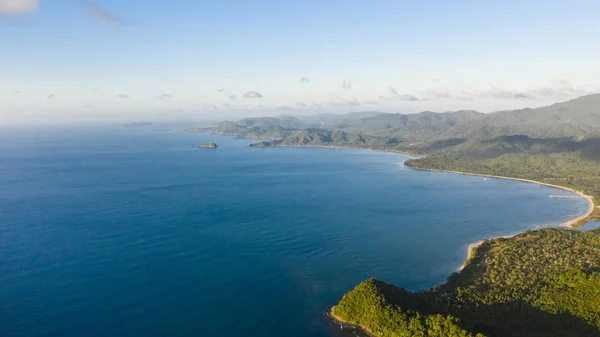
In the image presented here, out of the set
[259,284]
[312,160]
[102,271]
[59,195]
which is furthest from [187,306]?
[312,160]

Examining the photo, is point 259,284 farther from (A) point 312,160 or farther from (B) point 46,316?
(A) point 312,160

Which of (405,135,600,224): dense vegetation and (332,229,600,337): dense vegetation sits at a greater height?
(405,135,600,224): dense vegetation

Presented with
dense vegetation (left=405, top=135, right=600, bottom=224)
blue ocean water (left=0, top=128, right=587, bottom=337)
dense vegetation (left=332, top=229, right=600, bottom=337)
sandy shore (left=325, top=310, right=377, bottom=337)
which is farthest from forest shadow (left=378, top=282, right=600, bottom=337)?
dense vegetation (left=405, top=135, right=600, bottom=224)

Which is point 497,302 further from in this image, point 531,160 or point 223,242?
point 531,160

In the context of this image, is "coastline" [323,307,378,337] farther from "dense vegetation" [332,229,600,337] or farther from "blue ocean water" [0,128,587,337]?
"blue ocean water" [0,128,587,337]

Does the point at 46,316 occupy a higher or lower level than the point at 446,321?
lower

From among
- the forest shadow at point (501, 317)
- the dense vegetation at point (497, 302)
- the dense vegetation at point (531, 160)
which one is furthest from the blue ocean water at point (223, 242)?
the dense vegetation at point (531, 160)
